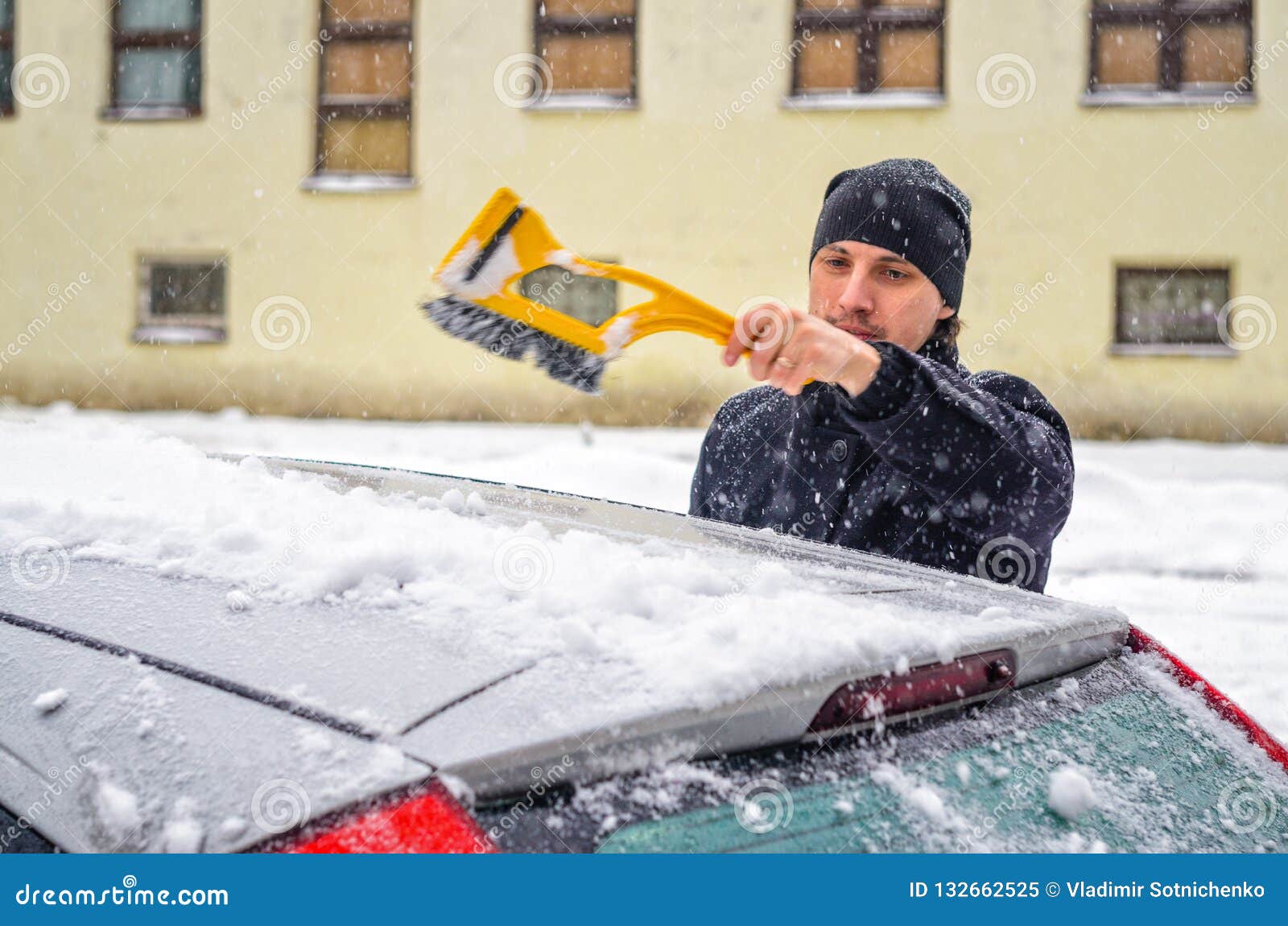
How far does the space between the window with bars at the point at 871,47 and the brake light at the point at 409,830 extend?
10.6 metres

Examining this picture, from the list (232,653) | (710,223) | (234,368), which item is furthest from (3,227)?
(232,653)

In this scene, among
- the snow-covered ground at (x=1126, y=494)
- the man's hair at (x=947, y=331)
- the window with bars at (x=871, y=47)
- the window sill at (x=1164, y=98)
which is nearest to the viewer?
the man's hair at (x=947, y=331)

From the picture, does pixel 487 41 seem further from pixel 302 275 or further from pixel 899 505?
pixel 899 505

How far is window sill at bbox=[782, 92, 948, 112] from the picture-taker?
10336 millimetres

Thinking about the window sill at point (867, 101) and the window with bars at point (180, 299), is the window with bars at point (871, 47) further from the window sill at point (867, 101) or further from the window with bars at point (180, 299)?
the window with bars at point (180, 299)

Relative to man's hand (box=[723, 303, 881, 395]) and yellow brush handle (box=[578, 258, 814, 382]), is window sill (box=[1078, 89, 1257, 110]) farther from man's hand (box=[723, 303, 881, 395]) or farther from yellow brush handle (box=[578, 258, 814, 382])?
yellow brush handle (box=[578, 258, 814, 382])

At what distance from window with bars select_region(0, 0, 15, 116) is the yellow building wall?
44cm

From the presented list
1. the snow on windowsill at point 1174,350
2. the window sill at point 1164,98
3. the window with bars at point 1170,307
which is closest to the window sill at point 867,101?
the window sill at point 1164,98

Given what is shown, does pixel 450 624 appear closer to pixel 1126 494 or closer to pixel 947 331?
pixel 947 331

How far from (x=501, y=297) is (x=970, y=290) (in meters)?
9.41

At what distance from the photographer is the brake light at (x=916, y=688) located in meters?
1.02

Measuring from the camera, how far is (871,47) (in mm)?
10539

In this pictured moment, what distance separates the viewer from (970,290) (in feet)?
34.4

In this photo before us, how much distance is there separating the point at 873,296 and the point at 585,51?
28.8ft
